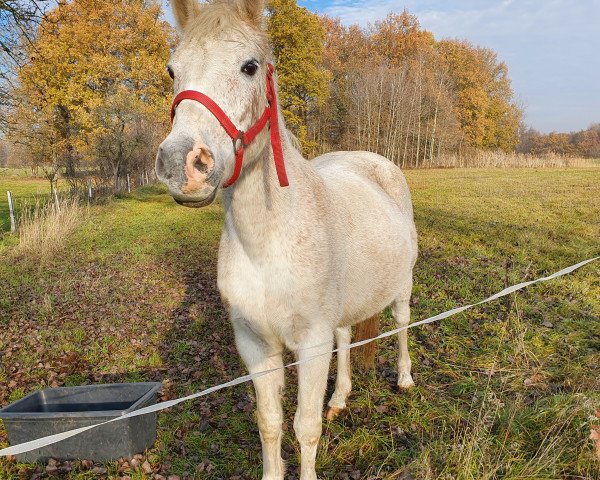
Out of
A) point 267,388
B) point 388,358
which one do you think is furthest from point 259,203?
point 388,358

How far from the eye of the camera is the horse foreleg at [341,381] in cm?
405

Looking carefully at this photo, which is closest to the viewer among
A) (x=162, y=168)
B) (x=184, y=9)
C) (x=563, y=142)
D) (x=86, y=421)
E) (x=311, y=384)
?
(x=162, y=168)

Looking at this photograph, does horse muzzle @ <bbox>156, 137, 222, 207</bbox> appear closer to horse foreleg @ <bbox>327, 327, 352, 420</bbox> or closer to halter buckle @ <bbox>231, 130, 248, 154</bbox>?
halter buckle @ <bbox>231, 130, 248, 154</bbox>

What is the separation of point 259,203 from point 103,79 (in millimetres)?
27317

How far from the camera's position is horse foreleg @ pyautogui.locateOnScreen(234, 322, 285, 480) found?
2.80m

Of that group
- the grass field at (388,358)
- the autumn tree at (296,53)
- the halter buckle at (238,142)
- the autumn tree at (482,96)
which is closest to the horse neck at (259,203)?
the halter buckle at (238,142)

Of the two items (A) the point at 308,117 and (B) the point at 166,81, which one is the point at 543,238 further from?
(A) the point at 308,117

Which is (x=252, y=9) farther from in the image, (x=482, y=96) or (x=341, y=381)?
(x=482, y=96)

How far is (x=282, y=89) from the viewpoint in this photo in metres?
31.5

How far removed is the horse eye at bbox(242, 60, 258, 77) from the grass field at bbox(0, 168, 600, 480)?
2.45m

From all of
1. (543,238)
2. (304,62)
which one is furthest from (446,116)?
(543,238)

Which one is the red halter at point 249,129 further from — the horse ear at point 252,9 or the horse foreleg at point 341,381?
the horse foreleg at point 341,381

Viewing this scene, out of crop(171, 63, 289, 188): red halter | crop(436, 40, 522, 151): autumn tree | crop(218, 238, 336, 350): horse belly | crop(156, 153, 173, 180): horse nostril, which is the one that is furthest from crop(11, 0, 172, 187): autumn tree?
crop(436, 40, 522, 151): autumn tree

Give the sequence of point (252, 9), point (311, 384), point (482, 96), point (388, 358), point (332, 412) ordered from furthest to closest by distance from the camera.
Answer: point (482, 96), point (388, 358), point (332, 412), point (311, 384), point (252, 9)
